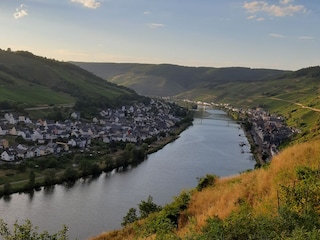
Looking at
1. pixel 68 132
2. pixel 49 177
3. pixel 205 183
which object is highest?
pixel 205 183

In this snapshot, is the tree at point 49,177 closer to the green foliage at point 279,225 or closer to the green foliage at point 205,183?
the green foliage at point 205,183

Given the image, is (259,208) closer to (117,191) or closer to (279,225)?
(279,225)

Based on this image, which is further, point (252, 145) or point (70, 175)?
point (252, 145)

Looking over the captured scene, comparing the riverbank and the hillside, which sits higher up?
the hillside

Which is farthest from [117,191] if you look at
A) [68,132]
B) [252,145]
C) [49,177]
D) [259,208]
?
[252,145]

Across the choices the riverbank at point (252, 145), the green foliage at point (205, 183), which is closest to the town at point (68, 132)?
the riverbank at point (252, 145)

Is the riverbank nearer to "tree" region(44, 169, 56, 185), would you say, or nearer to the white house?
"tree" region(44, 169, 56, 185)

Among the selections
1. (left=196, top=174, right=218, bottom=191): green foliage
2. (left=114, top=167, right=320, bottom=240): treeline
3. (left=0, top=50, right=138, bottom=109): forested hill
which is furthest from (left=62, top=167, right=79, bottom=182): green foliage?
(left=114, top=167, right=320, bottom=240): treeline
